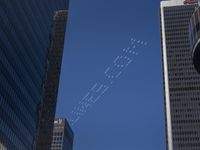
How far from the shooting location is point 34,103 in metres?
156

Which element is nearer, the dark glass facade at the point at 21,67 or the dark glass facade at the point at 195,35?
the dark glass facade at the point at 195,35

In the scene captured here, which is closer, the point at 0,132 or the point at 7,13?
the point at 0,132

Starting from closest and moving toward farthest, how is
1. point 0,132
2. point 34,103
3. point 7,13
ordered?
point 0,132, point 7,13, point 34,103

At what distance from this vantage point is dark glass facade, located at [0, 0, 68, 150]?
12744cm

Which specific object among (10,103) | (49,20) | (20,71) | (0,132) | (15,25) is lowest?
(0,132)

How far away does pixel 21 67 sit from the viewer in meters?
143

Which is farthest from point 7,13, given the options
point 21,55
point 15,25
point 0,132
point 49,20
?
point 49,20

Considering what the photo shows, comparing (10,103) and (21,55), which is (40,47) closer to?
(21,55)

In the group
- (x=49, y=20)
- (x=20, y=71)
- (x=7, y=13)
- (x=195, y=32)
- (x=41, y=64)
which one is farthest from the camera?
(x=49, y=20)

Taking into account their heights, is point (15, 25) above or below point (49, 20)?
below

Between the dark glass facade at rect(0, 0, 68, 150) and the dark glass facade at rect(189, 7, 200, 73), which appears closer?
the dark glass facade at rect(189, 7, 200, 73)

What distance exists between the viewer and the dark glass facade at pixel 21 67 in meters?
127

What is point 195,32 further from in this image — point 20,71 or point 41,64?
point 41,64

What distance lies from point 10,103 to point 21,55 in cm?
1771
